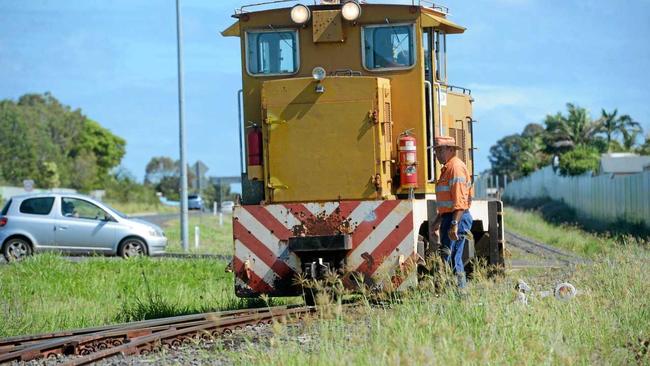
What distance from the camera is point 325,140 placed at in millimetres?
11547

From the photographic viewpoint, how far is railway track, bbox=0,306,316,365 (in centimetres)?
895

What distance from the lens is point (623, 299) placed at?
989 centimetres

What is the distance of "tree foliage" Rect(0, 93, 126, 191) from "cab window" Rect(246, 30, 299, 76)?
77.4m

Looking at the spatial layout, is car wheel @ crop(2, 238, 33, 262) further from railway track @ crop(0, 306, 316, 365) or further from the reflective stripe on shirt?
the reflective stripe on shirt

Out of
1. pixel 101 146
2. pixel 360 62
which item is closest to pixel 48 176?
pixel 101 146

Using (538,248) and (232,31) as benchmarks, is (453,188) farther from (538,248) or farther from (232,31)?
(538,248)

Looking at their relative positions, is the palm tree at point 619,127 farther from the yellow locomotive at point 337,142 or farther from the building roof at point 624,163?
the yellow locomotive at point 337,142

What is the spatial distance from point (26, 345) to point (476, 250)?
6078 millimetres

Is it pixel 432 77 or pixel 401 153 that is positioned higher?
pixel 432 77

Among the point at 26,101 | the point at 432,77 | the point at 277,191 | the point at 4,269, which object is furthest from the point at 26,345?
the point at 26,101

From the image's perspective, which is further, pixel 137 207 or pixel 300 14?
pixel 137 207

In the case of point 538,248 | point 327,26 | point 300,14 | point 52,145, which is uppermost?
point 52,145

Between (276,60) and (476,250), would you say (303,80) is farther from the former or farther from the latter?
(476,250)

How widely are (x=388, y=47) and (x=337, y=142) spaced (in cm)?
135
